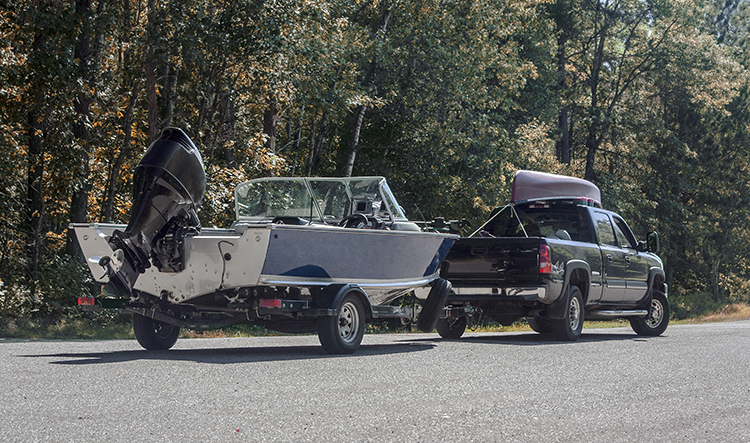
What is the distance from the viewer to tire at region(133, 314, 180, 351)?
9.73 m

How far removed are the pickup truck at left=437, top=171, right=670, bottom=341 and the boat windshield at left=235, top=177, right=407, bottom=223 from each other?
169 cm

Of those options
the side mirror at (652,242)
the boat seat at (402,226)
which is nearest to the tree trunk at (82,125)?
the boat seat at (402,226)

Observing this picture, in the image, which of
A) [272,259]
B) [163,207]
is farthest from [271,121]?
[272,259]

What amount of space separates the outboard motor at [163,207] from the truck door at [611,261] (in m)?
7.38

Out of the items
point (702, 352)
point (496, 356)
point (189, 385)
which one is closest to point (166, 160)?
point (189, 385)

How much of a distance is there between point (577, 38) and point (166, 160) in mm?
32309

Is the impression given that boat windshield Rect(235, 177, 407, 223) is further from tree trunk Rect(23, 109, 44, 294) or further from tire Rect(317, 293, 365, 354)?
tree trunk Rect(23, 109, 44, 294)

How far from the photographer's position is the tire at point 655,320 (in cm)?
1497

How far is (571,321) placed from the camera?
1262cm

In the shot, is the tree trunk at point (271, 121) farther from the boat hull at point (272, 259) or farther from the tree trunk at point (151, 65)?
the boat hull at point (272, 259)

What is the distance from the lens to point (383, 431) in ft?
17.1

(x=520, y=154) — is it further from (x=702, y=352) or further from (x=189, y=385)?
(x=189, y=385)

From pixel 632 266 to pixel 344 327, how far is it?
6814 mm

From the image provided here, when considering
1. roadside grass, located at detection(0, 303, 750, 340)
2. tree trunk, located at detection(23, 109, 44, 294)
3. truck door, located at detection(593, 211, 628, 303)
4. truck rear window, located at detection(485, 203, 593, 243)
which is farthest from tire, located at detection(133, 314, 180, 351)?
tree trunk, located at detection(23, 109, 44, 294)
